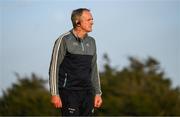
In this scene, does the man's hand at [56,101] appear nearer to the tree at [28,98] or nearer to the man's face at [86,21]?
the man's face at [86,21]

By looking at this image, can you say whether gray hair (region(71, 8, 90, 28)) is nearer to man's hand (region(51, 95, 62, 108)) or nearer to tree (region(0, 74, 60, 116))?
man's hand (region(51, 95, 62, 108))

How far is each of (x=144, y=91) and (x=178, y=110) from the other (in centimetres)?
404

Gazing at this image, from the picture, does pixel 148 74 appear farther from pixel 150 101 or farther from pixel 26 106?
pixel 26 106

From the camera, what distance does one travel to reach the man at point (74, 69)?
21.4 feet

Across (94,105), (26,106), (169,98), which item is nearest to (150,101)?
(169,98)

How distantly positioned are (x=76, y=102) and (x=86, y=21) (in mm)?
882

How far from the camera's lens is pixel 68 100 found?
21.3 feet

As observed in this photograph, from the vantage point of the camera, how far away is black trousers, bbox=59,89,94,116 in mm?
6496

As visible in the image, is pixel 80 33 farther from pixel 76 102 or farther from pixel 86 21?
pixel 76 102

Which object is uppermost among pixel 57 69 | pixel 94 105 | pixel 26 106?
pixel 57 69

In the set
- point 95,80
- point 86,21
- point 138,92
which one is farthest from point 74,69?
point 138,92

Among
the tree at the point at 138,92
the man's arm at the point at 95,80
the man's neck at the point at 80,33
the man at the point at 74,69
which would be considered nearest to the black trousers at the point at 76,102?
the man at the point at 74,69

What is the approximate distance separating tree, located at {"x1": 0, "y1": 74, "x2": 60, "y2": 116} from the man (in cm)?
2731

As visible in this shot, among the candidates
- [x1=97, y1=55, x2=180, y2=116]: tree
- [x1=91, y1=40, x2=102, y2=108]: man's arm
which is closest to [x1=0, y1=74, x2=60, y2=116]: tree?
[x1=97, y1=55, x2=180, y2=116]: tree
